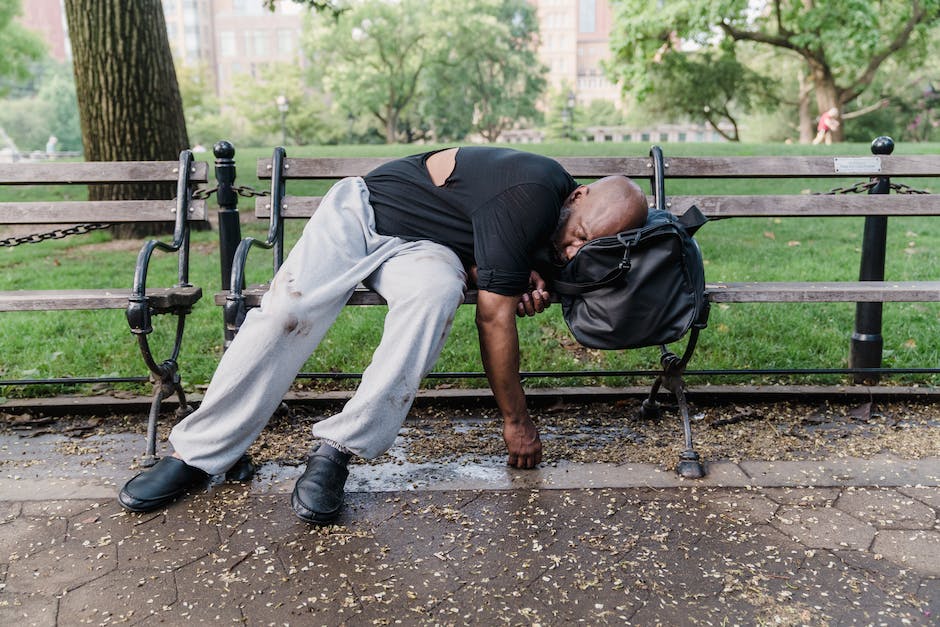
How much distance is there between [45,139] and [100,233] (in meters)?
73.5

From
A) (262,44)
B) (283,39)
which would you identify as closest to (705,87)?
(283,39)

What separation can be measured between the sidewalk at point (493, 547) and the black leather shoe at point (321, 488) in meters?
0.05

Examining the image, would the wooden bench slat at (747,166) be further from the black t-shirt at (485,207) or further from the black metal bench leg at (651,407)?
the black metal bench leg at (651,407)

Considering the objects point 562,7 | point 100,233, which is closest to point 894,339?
point 100,233

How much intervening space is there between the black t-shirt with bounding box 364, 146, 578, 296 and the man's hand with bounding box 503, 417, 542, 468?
1.76 ft

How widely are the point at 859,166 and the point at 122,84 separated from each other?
5673 mm

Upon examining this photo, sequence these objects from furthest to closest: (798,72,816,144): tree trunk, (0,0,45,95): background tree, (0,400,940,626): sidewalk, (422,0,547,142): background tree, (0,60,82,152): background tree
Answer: (0,60,82,152): background tree < (422,0,547,142): background tree < (798,72,816,144): tree trunk < (0,0,45,95): background tree < (0,400,940,626): sidewalk

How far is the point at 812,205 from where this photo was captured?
3.77 m

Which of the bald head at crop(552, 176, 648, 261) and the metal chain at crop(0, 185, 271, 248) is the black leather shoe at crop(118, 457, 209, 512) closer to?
the metal chain at crop(0, 185, 271, 248)

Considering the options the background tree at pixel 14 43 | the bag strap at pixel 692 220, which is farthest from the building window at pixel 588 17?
the bag strap at pixel 692 220

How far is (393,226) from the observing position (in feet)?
10.3

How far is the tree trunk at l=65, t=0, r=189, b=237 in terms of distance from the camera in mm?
6785

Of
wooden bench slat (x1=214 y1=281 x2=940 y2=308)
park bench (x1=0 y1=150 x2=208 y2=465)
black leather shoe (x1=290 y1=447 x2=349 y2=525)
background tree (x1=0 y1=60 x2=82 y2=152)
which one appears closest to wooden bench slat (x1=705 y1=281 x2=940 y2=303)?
wooden bench slat (x1=214 y1=281 x2=940 y2=308)

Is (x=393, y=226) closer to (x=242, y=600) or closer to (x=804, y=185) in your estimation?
(x=242, y=600)
